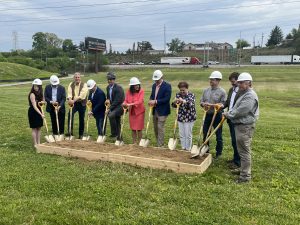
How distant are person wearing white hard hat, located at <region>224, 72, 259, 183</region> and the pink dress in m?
2.88

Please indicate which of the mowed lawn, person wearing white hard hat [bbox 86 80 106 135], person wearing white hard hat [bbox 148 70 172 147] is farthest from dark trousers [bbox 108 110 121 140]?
the mowed lawn

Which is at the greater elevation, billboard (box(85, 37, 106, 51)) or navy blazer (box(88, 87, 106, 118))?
billboard (box(85, 37, 106, 51))

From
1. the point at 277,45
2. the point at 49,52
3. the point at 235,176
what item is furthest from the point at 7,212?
the point at 277,45

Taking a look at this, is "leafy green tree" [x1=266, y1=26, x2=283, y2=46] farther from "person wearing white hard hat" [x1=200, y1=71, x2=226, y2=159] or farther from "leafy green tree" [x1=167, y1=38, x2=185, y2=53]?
"person wearing white hard hat" [x1=200, y1=71, x2=226, y2=159]

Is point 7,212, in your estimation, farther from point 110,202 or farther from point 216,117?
point 216,117

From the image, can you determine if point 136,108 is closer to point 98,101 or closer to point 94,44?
point 98,101

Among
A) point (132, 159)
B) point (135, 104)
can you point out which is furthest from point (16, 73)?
point (132, 159)

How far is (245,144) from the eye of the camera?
6824mm

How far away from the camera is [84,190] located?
20.6ft

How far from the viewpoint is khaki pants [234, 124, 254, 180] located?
268 inches

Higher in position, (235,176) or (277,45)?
(277,45)

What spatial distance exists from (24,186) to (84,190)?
3.60ft

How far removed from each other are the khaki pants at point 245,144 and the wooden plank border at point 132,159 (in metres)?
0.81

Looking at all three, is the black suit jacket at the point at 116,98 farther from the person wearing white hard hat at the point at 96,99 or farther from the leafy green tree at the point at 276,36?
the leafy green tree at the point at 276,36
